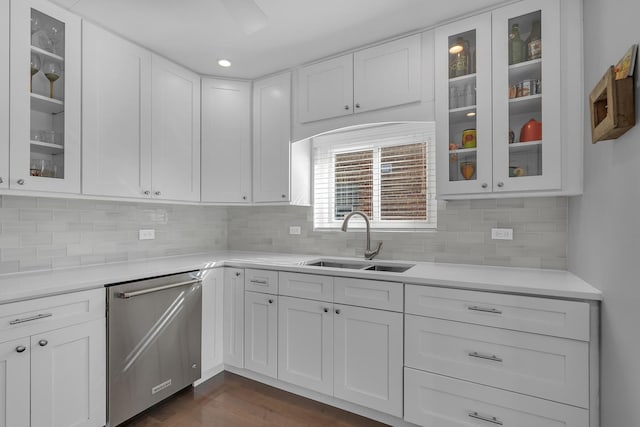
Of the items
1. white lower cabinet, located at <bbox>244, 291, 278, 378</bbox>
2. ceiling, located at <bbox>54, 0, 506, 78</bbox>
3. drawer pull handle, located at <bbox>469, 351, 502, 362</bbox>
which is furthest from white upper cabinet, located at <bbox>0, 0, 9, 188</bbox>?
drawer pull handle, located at <bbox>469, 351, 502, 362</bbox>

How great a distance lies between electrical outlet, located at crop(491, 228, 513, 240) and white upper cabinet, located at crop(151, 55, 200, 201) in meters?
2.31

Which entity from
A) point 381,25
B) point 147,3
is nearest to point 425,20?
point 381,25

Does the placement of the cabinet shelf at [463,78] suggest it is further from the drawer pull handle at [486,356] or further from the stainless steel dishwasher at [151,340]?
the stainless steel dishwasher at [151,340]

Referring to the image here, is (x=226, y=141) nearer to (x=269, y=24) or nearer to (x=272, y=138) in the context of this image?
(x=272, y=138)

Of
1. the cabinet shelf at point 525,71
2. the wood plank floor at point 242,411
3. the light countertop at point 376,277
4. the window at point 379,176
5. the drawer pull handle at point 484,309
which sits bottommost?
the wood plank floor at point 242,411

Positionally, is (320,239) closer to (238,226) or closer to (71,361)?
(238,226)

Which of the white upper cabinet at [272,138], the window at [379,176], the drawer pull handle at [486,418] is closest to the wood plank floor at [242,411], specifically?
the drawer pull handle at [486,418]

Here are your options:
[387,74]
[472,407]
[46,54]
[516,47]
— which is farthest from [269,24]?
[472,407]

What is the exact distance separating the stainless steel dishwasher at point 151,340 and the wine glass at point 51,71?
124 centimetres

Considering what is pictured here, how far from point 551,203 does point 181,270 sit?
2477 millimetres

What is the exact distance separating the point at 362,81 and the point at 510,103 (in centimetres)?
98

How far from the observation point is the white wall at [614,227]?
1101 millimetres

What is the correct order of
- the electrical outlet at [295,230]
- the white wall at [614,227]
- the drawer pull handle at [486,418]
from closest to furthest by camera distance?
the white wall at [614,227]
the drawer pull handle at [486,418]
the electrical outlet at [295,230]

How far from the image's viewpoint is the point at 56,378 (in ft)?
5.36
